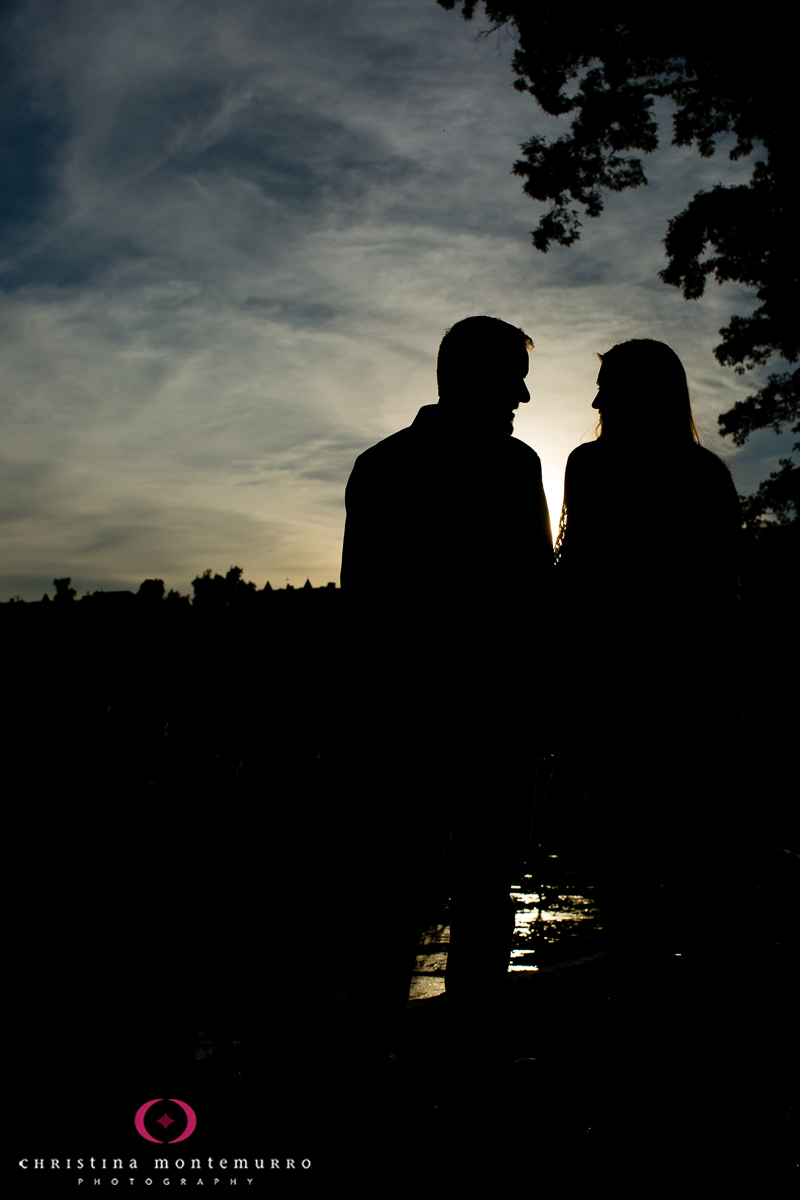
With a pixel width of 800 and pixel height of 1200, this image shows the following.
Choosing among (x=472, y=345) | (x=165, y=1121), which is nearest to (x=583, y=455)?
(x=472, y=345)

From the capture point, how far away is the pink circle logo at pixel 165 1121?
183 centimetres

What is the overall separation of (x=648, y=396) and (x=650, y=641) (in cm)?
71

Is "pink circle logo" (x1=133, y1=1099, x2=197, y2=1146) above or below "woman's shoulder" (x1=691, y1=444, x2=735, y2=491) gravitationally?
below

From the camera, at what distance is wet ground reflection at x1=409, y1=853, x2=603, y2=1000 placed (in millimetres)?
3658

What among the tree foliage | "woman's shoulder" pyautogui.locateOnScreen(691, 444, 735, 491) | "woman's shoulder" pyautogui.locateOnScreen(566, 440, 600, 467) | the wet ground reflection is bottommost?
the wet ground reflection

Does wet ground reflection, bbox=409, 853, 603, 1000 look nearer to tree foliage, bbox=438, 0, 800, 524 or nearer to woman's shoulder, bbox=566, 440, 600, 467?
woman's shoulder, bbox=566, 440, 600, 467

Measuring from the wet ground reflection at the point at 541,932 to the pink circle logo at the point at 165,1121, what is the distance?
1.34 meters

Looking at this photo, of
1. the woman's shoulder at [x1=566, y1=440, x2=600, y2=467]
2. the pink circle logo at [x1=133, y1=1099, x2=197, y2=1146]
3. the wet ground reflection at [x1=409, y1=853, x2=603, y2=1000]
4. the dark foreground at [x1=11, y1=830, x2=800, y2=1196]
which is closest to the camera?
the dark foreground at [x1=11, y1=830, x2=800, y2=1196]

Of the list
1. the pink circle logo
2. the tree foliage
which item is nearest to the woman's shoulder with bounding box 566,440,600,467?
the pink circle logo

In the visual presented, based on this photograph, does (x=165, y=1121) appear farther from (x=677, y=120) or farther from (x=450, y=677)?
(x=677, y=120)

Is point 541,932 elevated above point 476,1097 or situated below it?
below

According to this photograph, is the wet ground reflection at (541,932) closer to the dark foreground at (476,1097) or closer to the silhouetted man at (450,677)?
the dark foreground at (476,1097)

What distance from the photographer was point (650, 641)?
1925 mm

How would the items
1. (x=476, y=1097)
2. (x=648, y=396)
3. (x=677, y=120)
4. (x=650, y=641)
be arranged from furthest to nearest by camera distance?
(x=677, y=120) → (x=648, y=396) → (x=650, y=641) → (x=476, y=1097)
